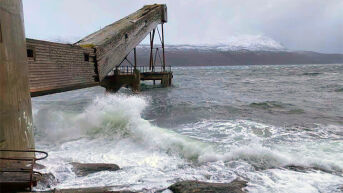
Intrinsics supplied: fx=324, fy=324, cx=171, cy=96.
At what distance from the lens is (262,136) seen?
11516mm

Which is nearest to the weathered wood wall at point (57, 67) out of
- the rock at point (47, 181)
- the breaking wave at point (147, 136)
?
the breaking wave at point (147, 136)

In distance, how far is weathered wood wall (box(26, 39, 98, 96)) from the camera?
376 inches

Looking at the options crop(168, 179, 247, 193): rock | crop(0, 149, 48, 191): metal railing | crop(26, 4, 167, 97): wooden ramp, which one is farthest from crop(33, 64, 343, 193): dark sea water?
crop(26, 4, 167, 97): wooden ramp

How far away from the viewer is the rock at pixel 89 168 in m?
7.16

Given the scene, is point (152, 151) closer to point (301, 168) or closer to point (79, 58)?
point (301, 168)

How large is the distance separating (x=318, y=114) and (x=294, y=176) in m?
10.2

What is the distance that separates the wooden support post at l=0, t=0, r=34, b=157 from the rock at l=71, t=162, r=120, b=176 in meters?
1.14

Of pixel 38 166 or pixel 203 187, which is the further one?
pixel 38 166

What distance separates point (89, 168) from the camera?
7379 millimetres

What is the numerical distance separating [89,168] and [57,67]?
4.98 metres

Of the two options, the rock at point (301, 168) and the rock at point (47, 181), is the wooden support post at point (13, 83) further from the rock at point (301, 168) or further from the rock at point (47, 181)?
the rock at point (301, 168)

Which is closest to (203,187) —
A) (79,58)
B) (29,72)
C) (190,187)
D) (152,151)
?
(190,187)

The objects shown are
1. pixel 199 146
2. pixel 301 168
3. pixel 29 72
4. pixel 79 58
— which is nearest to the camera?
pixel 301 168

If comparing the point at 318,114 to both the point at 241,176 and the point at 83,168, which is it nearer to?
the point at 241,176
